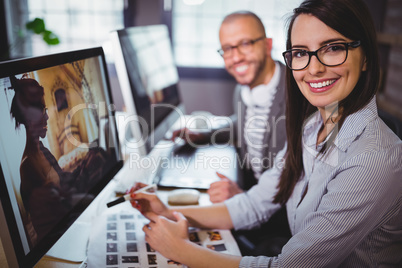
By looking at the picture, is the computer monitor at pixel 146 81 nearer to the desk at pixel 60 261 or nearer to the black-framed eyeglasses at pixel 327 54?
the desk at pixel 60 261

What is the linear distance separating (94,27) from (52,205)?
10.6 ft

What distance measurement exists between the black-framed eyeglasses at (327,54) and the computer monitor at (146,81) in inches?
23.2

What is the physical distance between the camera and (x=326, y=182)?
83 centimetres

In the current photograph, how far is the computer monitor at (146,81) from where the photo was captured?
1.23 m

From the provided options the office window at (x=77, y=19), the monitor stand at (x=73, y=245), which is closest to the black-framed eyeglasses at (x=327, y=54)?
the monitor stand at (x=73, y=245)

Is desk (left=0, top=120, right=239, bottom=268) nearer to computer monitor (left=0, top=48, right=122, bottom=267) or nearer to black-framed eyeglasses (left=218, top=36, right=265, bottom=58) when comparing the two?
computer monitor (left=0, top=48, right=122, bottom=267)

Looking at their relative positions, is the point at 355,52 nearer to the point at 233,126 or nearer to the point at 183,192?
the point at 183,192

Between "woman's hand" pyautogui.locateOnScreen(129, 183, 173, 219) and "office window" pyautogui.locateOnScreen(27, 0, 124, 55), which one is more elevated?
"office window" pyautogui.locateOnScreen(27, 0, 124, 55)

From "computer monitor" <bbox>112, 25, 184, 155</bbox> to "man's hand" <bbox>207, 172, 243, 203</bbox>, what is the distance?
0.30 meters

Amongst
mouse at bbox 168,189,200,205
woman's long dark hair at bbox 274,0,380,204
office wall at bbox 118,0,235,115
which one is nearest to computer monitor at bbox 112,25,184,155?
mouse at bbox 168,189,200,205

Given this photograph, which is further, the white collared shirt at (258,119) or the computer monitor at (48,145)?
the white collared shirt at (258,119)

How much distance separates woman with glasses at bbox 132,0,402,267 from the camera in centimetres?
75

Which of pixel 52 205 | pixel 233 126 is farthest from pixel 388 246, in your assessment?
pixel 233 126

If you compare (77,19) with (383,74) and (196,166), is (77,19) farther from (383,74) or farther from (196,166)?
(383,74)
